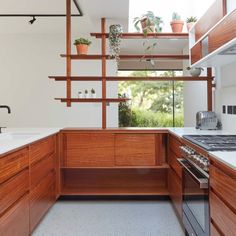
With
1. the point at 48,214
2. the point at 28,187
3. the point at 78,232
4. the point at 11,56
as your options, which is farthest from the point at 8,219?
the point at 11,56

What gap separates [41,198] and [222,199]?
1901mm

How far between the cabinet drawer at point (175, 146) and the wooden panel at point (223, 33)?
0.97 m

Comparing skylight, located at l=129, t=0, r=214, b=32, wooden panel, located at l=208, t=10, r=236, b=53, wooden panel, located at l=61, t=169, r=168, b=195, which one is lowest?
wooden panel, located at l=61, t=169, r=168, b=195

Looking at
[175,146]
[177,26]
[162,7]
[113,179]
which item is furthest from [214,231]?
[162,7]

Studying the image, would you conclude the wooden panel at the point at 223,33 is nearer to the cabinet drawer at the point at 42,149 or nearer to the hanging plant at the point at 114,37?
the hanging plant at the point at 114,37

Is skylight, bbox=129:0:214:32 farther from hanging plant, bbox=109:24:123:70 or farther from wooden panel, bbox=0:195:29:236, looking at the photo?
wooden panel, bbox=0:195:29:236

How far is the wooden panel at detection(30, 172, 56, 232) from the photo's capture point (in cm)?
275

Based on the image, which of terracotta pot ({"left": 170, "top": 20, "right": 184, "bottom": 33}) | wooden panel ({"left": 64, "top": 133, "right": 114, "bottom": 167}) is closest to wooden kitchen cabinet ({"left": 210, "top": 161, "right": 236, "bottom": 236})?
wooden panel ({"left": 64, "top": 133, "right": 114, "bottom": 167})

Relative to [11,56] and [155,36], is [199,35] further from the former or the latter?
[11,56]

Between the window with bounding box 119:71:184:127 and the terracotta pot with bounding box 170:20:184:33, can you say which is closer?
the terracotta pot with bounding box 170:20:184:33

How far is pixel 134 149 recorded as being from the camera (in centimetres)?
373

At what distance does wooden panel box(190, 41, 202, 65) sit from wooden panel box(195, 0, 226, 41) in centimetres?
12

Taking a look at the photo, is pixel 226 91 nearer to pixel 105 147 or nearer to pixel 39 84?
pixel 105 147

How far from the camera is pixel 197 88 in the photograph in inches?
206
